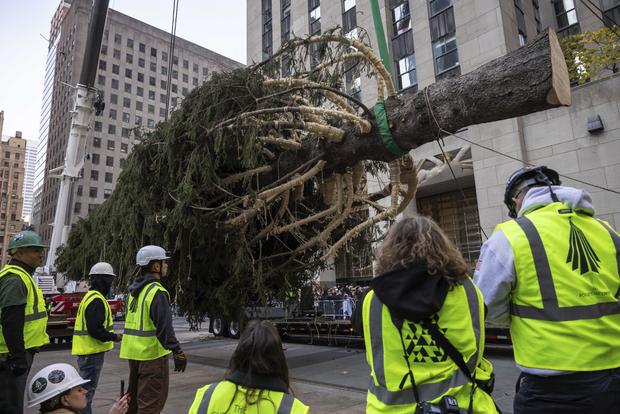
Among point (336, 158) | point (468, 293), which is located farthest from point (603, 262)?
point (336, 158)

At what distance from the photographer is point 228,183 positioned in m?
6.42

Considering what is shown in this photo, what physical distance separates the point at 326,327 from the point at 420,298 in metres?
11.5

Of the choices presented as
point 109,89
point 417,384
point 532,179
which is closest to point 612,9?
point 532,179

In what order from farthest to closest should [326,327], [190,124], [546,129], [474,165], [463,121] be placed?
[474,165] < [546,129] < [326,327] < [190,124] < [463,121]

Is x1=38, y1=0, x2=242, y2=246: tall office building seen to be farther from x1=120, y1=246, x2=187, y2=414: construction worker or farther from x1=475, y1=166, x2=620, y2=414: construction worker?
x1=475, y1=166, x2=620, y2=414: construction worker

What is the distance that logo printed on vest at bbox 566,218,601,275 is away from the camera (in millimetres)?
1974

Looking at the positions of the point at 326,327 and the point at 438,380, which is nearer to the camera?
the point at 438,380

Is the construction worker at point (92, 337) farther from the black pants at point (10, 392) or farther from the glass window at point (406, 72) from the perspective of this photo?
the glass window at point (406, 72)

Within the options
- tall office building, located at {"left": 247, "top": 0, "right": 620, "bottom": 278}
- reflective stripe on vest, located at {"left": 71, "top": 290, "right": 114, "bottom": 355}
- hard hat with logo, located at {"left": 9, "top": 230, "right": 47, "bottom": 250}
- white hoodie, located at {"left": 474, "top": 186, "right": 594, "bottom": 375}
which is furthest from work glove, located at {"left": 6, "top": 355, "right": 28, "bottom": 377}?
tall office building, located at {"left": 247, "top": 0, "right": 620, "bottom": 278}

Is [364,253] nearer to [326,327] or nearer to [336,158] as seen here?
[336,158]

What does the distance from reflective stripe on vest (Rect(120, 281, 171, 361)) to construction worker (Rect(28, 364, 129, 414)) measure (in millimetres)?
1812

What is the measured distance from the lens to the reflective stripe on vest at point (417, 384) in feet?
5.83

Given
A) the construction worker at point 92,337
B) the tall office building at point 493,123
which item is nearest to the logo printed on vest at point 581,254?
the construction worker at point 92,337

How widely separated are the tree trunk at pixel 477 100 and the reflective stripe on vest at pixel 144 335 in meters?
3.14
